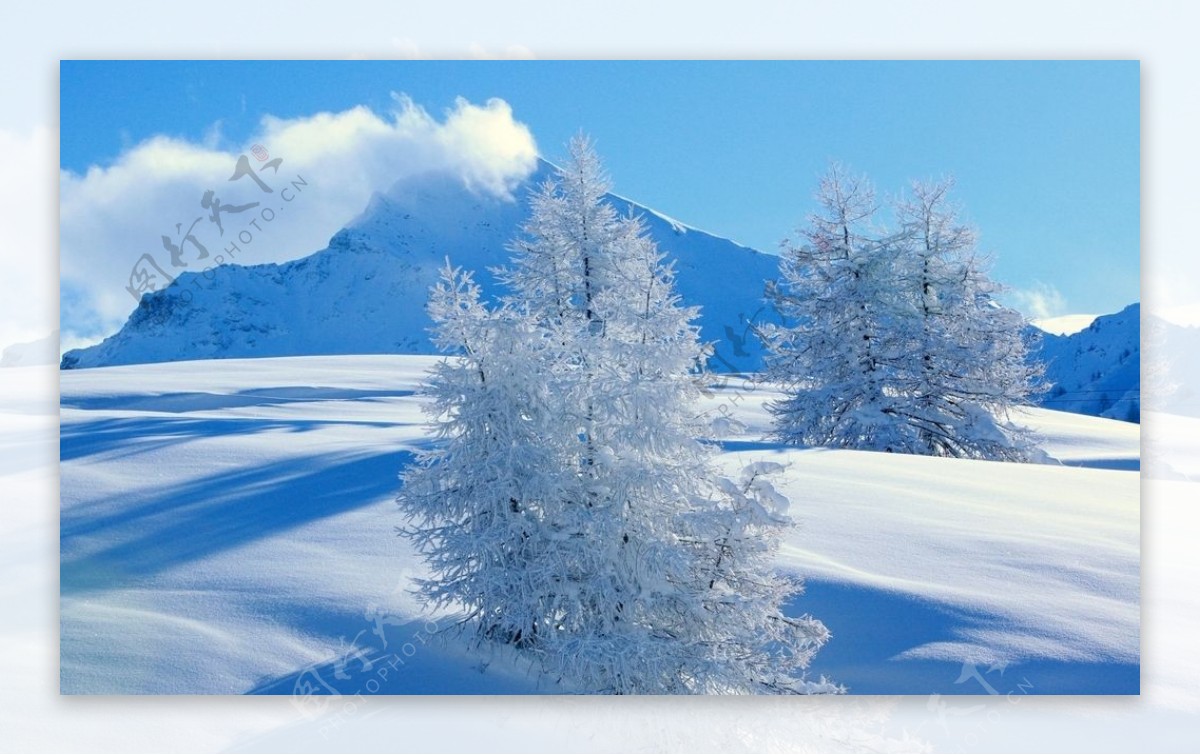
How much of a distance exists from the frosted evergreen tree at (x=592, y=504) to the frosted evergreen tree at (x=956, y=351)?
2.50 m

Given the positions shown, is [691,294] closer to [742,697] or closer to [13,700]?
[742,697]

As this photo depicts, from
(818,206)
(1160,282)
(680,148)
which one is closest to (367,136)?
(680,148)

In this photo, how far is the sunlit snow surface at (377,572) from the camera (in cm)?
443

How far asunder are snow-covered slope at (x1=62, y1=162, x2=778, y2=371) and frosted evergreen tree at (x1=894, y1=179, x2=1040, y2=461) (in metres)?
1.21

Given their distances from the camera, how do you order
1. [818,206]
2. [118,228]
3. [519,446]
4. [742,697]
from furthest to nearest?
1. [818,206]
2. [118,228]
3. [742,697]
4. [519,446]

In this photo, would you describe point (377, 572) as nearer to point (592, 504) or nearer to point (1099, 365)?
point (592, 504)

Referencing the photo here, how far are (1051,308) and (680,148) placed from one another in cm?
224

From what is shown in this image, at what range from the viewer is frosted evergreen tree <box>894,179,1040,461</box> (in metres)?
6.11

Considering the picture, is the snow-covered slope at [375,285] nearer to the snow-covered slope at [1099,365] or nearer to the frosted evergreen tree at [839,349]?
the frosted evergreen tree at [839,349]

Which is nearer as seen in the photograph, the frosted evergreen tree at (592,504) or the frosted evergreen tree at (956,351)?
the frosted evergreen tree at (592,504)

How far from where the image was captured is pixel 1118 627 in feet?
15.6

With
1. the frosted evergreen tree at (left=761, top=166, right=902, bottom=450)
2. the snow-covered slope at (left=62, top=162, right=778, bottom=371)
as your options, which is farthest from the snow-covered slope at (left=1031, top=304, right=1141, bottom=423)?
the snow-covered slope at (left=62, top=162, right=778, bottom=371)

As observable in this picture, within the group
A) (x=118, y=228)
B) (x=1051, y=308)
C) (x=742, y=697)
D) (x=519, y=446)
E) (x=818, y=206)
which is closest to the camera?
(x=519, y=446)

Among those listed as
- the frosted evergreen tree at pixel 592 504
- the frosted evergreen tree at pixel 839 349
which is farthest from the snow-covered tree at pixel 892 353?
the frosted evergreen tree at pixel 592 504
